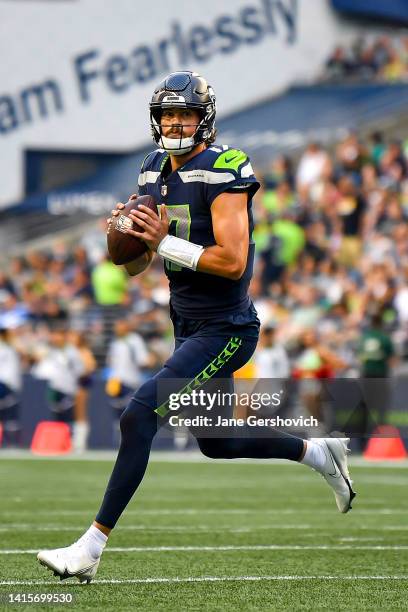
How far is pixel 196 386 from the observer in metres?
5.35

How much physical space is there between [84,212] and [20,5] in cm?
422

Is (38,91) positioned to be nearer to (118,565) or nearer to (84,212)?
(84,212)

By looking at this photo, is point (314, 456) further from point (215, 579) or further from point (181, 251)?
point (181, 251)

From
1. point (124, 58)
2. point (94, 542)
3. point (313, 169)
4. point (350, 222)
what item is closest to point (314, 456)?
point (94, 542)

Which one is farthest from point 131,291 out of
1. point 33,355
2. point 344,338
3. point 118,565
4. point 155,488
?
point 118,565

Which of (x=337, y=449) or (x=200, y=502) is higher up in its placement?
(x=337, y=449)

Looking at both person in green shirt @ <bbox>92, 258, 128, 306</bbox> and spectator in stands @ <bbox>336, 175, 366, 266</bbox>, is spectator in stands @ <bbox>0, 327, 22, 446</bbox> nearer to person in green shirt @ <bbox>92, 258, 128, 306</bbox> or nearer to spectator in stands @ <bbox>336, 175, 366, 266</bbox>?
person in green shirt @ <bbox>92, 258, 128, 306</bbox>

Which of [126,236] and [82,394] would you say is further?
[82,394]

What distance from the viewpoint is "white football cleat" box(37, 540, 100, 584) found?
16.6 ft

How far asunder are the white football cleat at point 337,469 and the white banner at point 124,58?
67.1ft

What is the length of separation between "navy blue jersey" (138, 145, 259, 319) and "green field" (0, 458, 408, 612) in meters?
1.03

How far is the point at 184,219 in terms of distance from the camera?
5.42 meters

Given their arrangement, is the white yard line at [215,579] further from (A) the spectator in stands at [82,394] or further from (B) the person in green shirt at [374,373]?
(A) the spectator in stands at [82,394]

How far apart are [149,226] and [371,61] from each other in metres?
20.9
